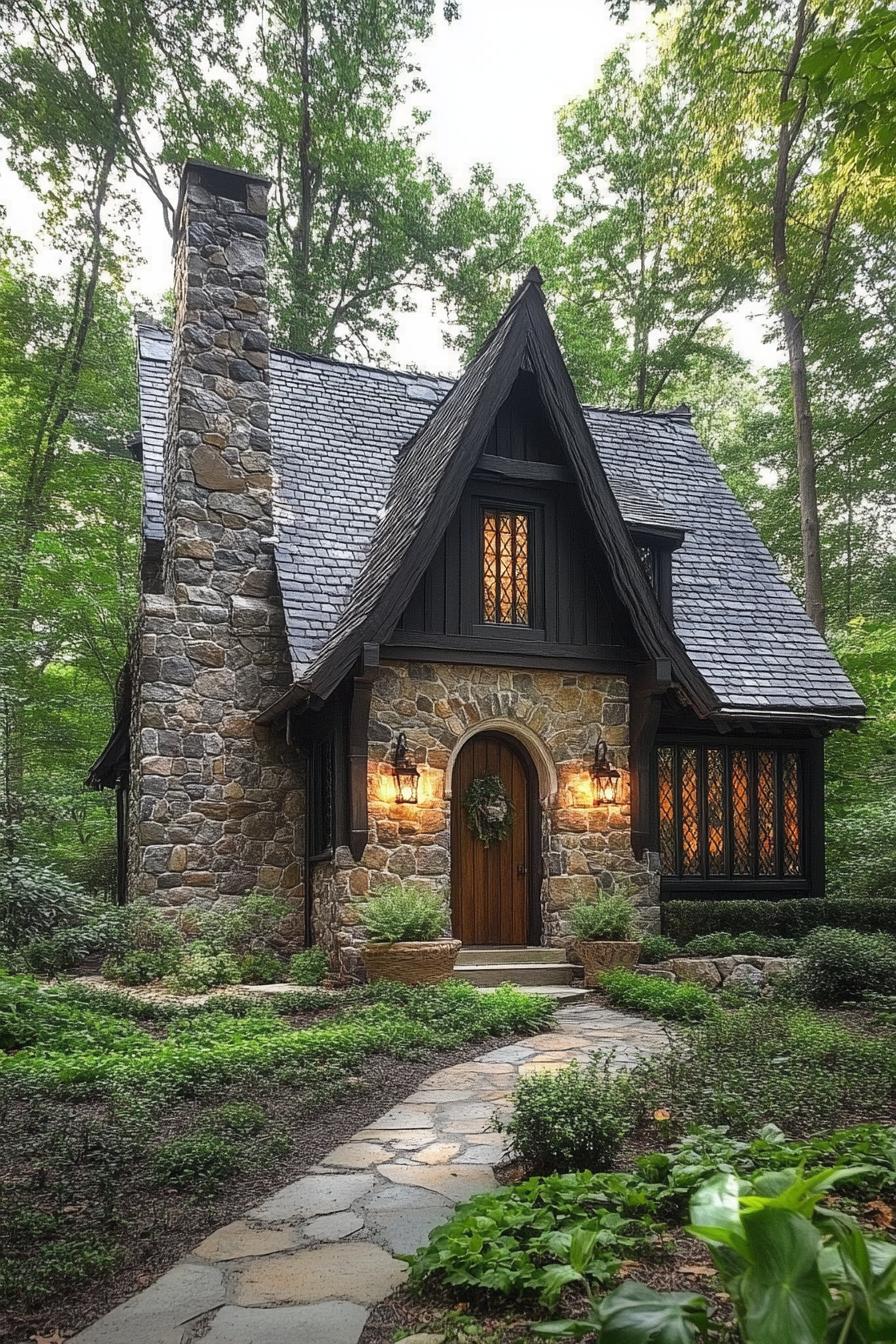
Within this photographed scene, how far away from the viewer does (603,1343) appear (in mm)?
1955

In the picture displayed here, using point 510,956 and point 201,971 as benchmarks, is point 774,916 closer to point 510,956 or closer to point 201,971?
point 510,956

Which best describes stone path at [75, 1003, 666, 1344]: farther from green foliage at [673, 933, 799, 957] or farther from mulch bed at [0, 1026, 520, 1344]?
green foliage at [673, 933, 799, 957]

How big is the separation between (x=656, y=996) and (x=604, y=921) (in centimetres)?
161

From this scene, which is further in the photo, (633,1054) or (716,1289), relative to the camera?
(633,1054)

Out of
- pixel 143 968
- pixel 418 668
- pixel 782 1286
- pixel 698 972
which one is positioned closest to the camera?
pixel 782 1286

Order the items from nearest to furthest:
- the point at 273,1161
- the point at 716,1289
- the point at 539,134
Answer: the point at 716,1289, the point at 273,1161, the point at 539,134

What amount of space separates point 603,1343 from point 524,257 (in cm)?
2420

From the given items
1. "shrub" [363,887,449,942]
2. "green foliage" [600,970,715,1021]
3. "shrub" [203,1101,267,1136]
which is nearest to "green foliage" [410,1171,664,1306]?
"shrub" [203,1101,267,1136]

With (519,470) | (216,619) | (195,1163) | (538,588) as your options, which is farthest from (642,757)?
(195,1163)

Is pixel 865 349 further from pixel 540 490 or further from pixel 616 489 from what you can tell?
pixel 540 490

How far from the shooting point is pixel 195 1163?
431cm

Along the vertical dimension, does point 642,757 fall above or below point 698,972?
above

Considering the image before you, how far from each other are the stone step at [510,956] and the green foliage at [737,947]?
1.36 metres

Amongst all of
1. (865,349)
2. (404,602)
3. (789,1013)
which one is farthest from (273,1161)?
(865,349)
